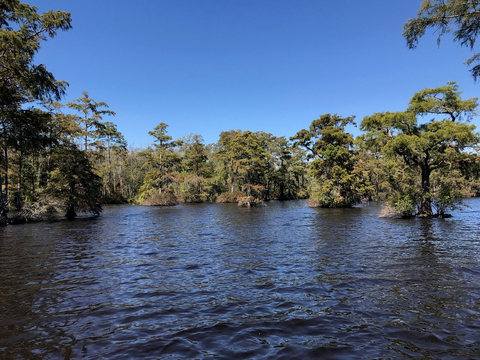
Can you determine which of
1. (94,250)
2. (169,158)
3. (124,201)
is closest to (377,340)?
(94,250)

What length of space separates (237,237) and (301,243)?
13.0 feet

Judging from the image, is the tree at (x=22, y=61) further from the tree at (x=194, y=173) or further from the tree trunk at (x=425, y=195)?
the tree at (x=194, y=173)

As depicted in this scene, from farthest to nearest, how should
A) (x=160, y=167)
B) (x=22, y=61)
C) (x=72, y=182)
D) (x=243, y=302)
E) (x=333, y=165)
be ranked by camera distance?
(x=160, y=167), (x=333, y=165), (x=72, y=182), (x=22, y=61), (x=243, y=302)

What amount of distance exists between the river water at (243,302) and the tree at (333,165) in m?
26.0

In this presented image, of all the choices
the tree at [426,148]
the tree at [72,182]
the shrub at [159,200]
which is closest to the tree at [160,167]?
the shrub at [159,200]

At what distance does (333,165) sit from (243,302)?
3660 cm

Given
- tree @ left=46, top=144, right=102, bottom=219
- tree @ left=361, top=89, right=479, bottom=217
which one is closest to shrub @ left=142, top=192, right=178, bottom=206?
tree @ left=46, top=144, right=102, bottom=219

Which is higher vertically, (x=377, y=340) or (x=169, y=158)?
(x=169, y=158)

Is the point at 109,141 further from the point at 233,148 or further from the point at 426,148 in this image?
the point at 426,148

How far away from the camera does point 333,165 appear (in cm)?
4066

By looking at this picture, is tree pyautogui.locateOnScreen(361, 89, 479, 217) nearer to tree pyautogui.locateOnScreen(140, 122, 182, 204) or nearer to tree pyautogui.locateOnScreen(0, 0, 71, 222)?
tree pyautogui.locateOnScreen(0, 0, 71, 222)

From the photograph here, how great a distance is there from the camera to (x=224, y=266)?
10.2m

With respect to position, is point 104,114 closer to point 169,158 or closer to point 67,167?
point 169,158

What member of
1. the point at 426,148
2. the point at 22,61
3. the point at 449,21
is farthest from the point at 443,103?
the point at 22,61
